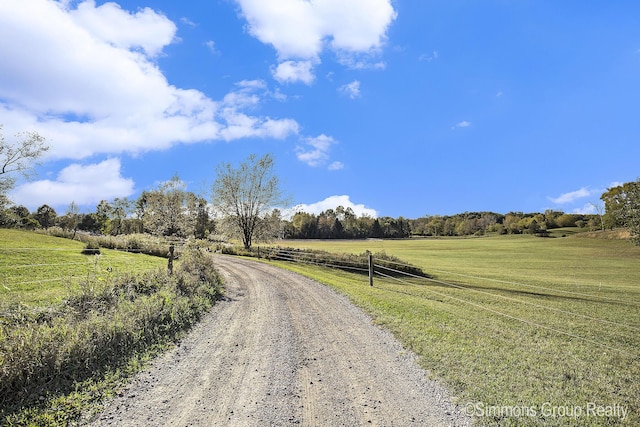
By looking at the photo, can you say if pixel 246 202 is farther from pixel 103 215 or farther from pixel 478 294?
pixel 103 215

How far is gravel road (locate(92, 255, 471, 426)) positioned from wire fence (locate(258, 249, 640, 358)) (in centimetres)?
451

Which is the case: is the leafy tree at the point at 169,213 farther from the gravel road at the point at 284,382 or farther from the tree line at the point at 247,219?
the gravel road at the point at 284,382

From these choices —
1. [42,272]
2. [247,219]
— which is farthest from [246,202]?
[42,272]

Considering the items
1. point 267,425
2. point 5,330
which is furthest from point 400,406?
point 5,330

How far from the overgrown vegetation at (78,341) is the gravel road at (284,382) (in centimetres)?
59

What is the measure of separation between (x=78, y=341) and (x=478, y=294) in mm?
15996

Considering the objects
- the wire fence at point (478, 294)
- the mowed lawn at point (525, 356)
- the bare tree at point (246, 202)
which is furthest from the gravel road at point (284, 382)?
the bare tree at point (246, 202)

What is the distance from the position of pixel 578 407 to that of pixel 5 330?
9740mm

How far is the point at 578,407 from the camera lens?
4676 millimetres

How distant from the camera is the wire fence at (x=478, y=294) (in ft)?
29.4

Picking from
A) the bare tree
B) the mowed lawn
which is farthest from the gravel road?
the bare tree

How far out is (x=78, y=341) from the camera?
19.0ft

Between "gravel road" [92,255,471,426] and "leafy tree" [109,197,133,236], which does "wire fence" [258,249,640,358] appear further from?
"leafy tree" [109,197,133,236]

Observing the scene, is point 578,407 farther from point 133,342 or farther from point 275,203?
point 275,203
